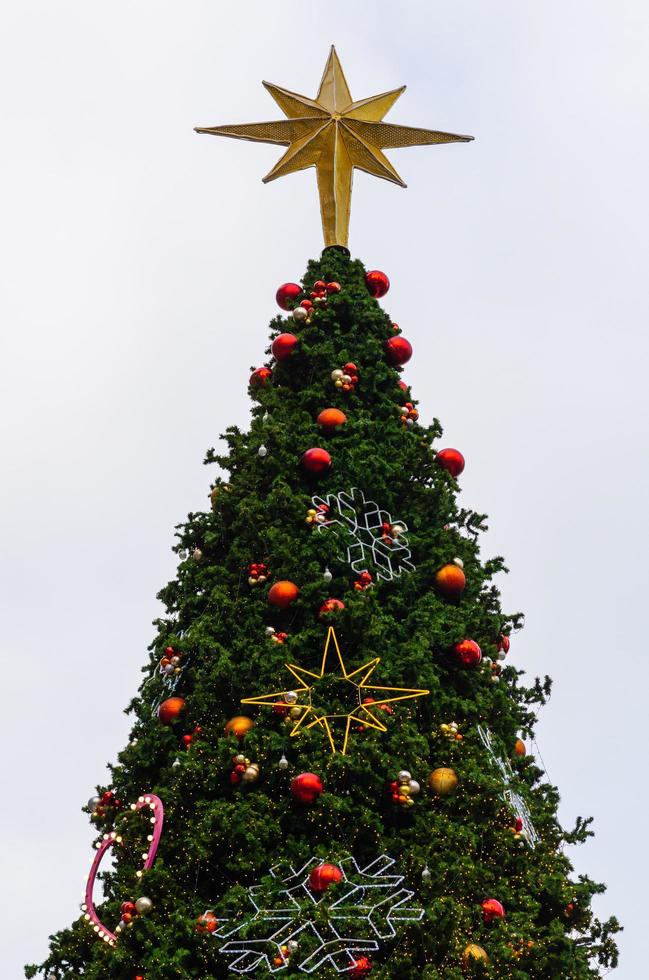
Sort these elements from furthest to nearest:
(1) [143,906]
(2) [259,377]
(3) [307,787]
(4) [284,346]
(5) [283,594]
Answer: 1. (2) [259,377]
2. (4) [284,346]
3. (5) [283,594]
4. (3) [307,787]
5. (1) [143,906]

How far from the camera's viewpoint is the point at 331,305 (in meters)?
12.9

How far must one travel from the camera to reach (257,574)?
10.4 meters

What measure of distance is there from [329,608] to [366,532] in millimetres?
1196

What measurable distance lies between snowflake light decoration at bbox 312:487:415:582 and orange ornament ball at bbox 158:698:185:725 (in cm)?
193

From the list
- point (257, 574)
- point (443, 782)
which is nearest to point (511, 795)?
point (443, 782)

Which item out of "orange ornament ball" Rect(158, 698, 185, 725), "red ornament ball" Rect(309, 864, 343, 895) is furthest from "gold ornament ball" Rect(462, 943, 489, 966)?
"orange ornament ball" Rect(158, 698, 185, 725)

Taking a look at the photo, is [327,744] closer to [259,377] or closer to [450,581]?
[450,581]

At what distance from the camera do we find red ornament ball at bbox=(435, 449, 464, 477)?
11.8 meters

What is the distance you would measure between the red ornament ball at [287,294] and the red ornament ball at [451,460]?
280 centimetres

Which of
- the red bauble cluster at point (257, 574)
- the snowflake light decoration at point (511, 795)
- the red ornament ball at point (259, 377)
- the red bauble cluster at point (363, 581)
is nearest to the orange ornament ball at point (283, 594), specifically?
the red bauble cluster at point (257, 574)

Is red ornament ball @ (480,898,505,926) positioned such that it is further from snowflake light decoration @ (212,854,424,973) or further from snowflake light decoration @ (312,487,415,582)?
snowflake light decoration @ (312,487,415,582)

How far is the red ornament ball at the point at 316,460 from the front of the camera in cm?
1099

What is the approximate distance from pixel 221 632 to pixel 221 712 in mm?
726

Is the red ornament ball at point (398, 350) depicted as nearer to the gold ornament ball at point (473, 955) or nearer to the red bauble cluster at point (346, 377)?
the red bauble cluster at point (346, 377)
